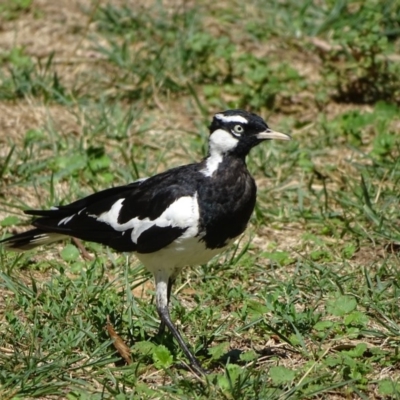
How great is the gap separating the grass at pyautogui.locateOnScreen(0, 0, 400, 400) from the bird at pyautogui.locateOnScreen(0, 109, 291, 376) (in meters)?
0.31

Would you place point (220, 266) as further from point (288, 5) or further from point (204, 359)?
point (288, 5)

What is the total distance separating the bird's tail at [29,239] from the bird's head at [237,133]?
0.97m

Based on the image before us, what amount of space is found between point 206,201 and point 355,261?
4.46 ft

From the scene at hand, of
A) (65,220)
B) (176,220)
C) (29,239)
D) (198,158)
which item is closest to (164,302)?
(176,220)

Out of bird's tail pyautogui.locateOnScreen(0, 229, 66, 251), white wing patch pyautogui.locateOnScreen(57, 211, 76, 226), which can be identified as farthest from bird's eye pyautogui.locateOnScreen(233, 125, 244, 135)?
bird's tail pyautogui.locateOnScreen(0, 229, 66, 251)

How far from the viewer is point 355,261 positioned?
18.2 ft

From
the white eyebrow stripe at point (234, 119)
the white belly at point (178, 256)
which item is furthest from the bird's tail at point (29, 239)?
the white eyebrow stripe at point (234, 119)

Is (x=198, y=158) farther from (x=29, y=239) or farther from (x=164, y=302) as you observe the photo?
(x=164, y=302)

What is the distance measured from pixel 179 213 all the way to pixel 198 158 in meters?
2.26

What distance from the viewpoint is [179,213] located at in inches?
177

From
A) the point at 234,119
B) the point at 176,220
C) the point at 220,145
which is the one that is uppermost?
the point at 234,119

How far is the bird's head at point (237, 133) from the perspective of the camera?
15.6 feet

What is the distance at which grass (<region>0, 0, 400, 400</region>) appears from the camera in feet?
14.5

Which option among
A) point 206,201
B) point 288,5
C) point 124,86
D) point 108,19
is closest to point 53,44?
point 108,19
